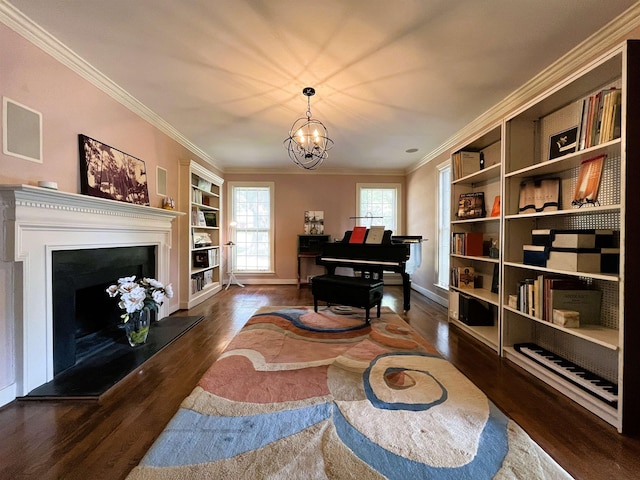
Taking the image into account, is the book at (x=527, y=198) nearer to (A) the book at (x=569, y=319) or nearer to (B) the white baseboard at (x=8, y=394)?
(A) the book at (x=569, y=319)

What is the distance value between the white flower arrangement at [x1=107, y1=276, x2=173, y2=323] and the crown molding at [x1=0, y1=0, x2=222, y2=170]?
185 centimetres

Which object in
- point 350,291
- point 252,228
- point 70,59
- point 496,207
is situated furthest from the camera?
point 252,228

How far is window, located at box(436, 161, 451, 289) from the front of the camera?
173 inches

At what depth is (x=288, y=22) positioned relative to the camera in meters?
1.81

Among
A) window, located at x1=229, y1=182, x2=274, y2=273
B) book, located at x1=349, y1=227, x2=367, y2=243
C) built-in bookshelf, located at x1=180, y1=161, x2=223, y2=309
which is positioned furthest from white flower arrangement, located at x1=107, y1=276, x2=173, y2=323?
window, located at x1=229, y1=182, x2=274, y2=273

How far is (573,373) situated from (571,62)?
244 cm

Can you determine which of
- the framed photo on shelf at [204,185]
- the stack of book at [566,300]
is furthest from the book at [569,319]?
the framed photo on shelf at [204,185]

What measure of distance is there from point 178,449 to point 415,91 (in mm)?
3358

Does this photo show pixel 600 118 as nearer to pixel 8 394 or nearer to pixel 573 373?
pixel 573 373

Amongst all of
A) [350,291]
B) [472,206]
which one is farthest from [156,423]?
[472,206]

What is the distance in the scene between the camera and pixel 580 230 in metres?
1.81

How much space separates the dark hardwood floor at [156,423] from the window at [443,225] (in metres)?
1.96

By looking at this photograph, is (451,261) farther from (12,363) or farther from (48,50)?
(48,50)

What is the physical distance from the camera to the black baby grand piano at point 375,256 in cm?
378
